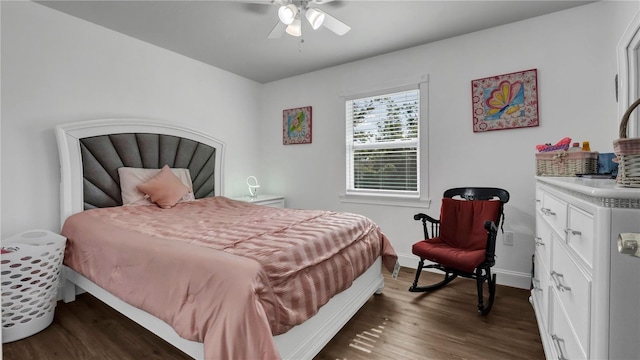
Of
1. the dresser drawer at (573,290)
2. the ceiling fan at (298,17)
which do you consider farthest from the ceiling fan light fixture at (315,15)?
the dresser drawer at (573,290)

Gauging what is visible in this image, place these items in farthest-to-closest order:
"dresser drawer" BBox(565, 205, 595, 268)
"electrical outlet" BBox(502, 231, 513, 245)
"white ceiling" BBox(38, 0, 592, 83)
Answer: "electrical outlet" BBox(502, 231, 513, 245) → "white ceiling" BBox(38, 0, 592, 83) → "dresser drawer" BBox(565, 205, 595, 268)

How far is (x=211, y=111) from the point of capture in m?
3.85

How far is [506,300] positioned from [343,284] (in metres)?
1.58

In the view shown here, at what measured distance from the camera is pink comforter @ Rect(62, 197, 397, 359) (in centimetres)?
123

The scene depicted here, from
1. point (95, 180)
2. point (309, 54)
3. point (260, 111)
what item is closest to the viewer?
point (95, 180)

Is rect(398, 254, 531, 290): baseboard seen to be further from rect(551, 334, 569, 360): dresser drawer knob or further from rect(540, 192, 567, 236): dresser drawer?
rect(551, 334, 569, 360): dresser drawer knob

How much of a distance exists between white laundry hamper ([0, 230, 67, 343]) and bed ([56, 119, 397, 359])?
0.56ft

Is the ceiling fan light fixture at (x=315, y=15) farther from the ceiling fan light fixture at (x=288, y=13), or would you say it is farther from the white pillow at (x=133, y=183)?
the white pillow at (x=133, y=183)

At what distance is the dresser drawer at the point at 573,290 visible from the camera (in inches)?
39.1

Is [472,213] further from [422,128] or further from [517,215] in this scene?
[422,128]

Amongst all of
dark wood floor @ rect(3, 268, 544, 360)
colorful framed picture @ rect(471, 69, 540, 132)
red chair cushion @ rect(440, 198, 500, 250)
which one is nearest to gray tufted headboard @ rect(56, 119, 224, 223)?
dark wood floor @ rect(3, 268, 544, 360)

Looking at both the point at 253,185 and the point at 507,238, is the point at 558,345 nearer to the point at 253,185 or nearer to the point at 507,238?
the point at 507,238

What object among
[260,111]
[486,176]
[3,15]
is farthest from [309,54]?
[3,15]

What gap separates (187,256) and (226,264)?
267 millimetres
